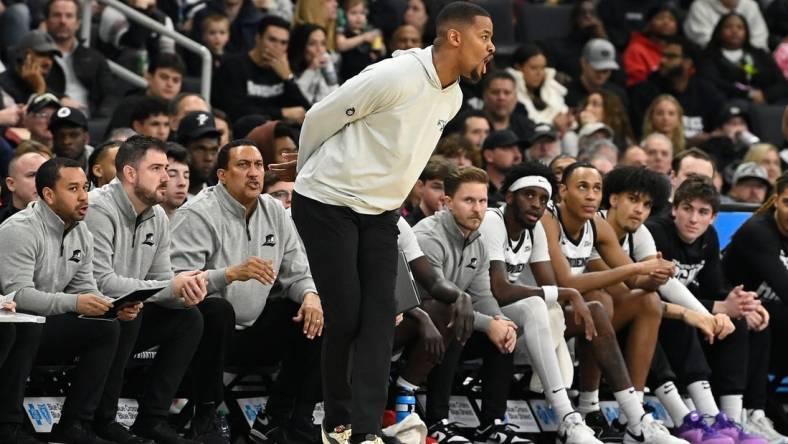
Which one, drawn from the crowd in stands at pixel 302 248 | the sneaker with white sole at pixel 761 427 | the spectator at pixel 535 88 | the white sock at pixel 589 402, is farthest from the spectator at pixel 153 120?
the spectator at pixel 535 88

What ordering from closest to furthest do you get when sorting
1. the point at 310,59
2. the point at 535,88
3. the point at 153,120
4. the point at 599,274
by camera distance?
the point at 599,274 → the point at 153,120 → the point at 310,59 → the point at 535,88

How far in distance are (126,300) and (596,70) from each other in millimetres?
7730

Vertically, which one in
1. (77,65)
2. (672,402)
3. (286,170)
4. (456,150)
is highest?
(286,170)

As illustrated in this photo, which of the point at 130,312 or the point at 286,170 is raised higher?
the point at 286,170

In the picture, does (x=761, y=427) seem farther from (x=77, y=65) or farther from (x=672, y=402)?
(x=77, y=65)

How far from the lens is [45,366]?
281 inches

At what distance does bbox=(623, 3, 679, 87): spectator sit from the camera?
1448cm

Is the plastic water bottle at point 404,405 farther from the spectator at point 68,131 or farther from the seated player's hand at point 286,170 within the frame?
the spectator at point 68,131

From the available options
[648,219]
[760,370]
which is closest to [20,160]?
[648,219]

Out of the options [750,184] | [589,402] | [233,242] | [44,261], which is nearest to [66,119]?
[233,242]

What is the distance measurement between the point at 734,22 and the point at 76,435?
31.5 ft

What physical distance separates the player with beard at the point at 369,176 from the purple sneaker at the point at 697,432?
3.07 m

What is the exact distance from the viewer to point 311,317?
748 cm

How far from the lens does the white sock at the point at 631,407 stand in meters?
8.29
